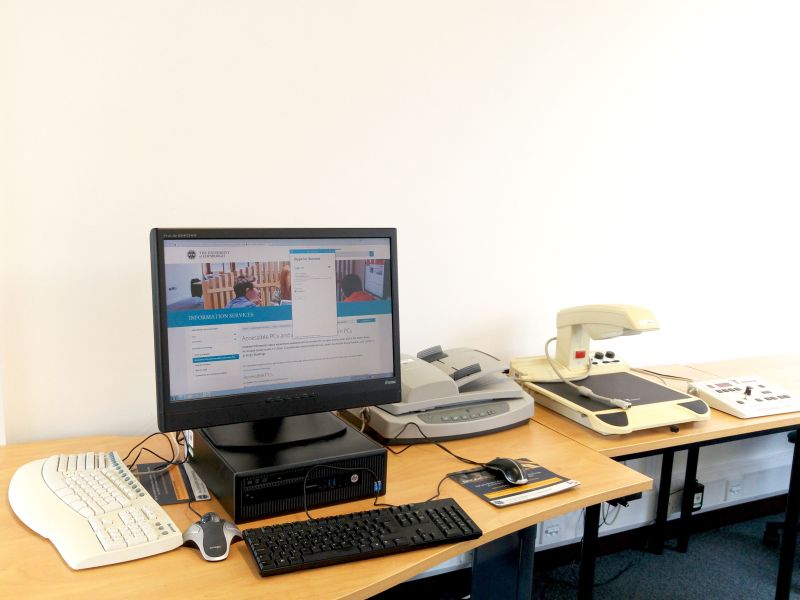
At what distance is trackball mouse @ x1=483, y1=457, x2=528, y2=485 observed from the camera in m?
1.52

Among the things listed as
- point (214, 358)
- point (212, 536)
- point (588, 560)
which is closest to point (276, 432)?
point (214, 358)

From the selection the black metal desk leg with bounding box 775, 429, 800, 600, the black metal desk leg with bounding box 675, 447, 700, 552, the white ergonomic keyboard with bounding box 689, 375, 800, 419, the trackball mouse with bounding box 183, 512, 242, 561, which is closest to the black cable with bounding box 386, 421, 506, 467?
the trackball mouse with bounding box 183, 512, 242, 561

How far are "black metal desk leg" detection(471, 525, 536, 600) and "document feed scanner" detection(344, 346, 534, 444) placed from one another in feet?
0.93

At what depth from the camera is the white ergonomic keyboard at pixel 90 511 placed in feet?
3.84

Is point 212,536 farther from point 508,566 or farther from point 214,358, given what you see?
point 508,566

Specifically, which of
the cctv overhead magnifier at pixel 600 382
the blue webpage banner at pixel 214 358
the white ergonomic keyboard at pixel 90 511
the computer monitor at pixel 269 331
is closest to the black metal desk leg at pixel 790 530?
the cctv overhead magnifier at pixel 600 382

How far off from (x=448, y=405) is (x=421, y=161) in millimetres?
758

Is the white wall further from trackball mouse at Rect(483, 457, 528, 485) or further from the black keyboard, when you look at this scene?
the black keyboard

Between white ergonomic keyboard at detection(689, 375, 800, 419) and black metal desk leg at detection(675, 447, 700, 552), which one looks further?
black metal desk leg at detection(675, 447, 700, 552)

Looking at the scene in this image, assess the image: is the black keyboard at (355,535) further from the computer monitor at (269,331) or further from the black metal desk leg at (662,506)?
the black metal desk leg at (662,506)

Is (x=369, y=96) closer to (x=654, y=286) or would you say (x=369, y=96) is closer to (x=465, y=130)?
(x=465, y=130)

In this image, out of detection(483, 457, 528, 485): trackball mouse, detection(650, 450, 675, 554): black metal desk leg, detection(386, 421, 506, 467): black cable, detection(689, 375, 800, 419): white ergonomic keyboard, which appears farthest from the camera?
detection(650, 450, 675, 554): black metal desk leg

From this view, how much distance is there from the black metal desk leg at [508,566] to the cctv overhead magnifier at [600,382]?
0.40 meters

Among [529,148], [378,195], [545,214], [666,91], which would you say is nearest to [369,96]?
[378,195]
